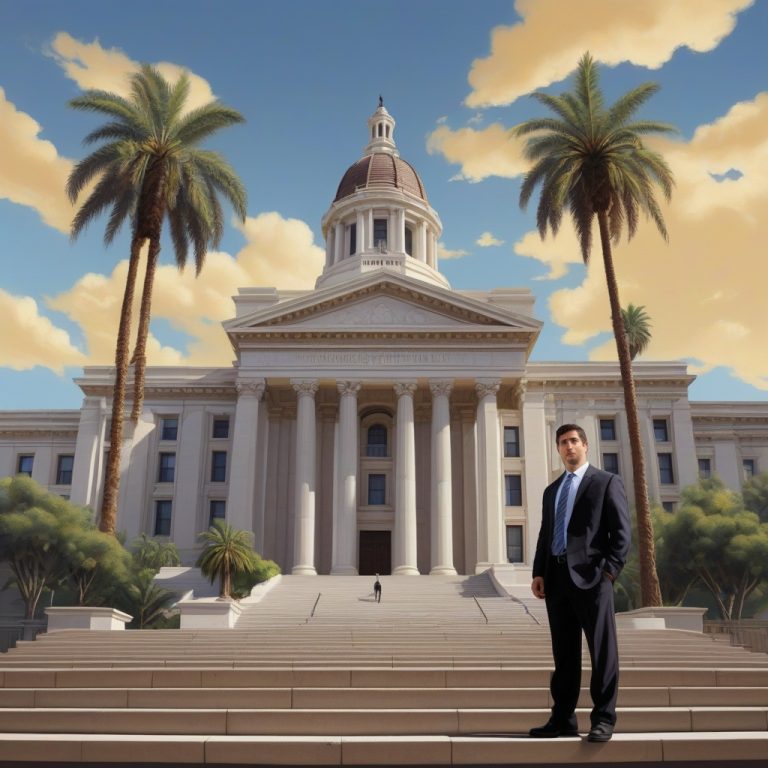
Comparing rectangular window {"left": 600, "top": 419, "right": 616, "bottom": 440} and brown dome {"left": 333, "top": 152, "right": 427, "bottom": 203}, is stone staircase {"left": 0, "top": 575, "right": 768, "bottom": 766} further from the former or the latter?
brown dome {"left": 333, "top": 152, "right": 427, "bottom": 203}

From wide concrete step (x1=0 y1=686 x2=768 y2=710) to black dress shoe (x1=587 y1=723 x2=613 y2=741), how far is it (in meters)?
2.94

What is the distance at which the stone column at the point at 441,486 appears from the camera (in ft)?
129

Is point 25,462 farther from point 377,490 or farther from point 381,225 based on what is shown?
point 381,225

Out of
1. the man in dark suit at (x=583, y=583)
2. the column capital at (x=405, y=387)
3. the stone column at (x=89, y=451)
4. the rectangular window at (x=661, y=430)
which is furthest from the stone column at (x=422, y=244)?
the man in dark suit at (x=583, y=583)

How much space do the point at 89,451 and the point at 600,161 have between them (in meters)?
34.7

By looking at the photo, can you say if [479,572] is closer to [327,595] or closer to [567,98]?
[327,595]

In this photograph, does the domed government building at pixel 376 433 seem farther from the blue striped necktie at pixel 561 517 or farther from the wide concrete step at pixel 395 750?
the blue striped necktie at pixel 561 517

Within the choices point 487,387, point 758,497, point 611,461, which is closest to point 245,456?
point 487,387

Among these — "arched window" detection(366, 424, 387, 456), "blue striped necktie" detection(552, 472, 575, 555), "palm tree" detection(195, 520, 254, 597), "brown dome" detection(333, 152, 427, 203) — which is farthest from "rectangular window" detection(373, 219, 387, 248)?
"blue striped necktie" detection(552, 472, 575, 555)

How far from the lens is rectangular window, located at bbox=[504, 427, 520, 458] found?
162ft

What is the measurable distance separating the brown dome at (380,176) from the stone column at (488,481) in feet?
87.8

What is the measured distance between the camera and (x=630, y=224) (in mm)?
33281

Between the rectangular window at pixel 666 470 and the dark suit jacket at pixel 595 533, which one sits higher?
the rectangular window at pixel 666 470

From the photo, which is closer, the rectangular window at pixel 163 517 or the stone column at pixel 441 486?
the stone column at pixel 441 486
